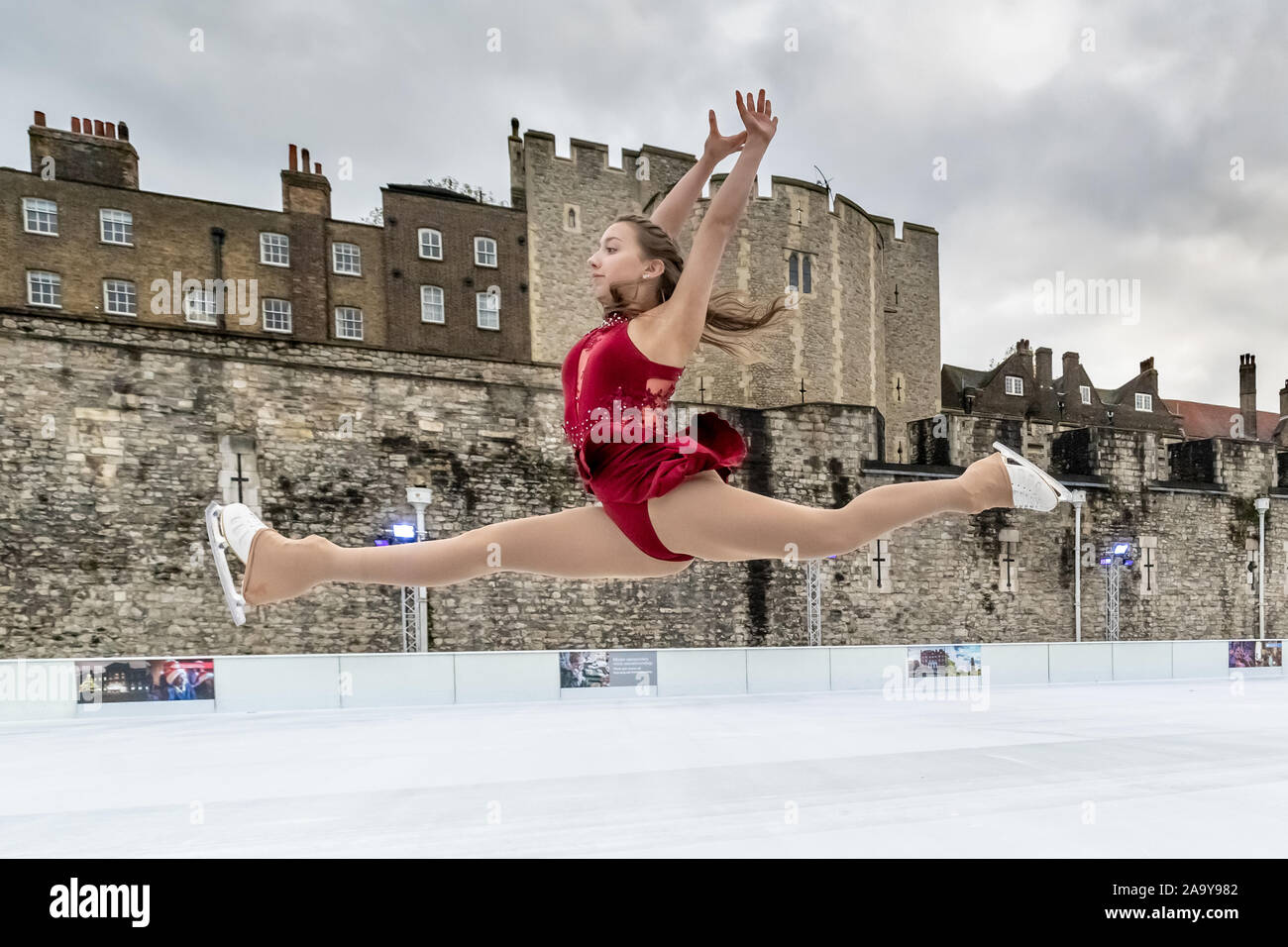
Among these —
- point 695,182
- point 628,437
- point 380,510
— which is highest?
point 695,182

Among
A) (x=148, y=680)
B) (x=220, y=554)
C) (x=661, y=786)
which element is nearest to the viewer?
(x=220, y=554)

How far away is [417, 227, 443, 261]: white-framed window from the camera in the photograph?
26.8 meters

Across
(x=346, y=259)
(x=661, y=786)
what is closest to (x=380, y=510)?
(x=661, y=786)

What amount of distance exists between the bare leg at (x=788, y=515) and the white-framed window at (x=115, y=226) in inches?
1095

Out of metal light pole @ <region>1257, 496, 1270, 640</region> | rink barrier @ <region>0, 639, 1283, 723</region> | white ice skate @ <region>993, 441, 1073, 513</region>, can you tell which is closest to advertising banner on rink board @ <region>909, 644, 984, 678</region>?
rink barrier @ <region>0, 639, 1283, 723</region>

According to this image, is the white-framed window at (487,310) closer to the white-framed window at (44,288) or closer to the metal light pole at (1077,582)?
the white-framed window at (44,288)

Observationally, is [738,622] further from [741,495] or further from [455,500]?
[741,495]

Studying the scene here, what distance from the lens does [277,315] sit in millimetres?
25641

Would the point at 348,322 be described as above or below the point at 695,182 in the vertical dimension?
above

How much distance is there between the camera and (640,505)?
173 centimetres

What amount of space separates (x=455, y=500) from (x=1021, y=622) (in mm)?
13275

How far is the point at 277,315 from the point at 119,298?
4293 millimetres

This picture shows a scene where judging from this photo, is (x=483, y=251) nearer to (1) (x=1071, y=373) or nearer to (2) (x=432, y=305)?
(2) (x=432, y=305)
